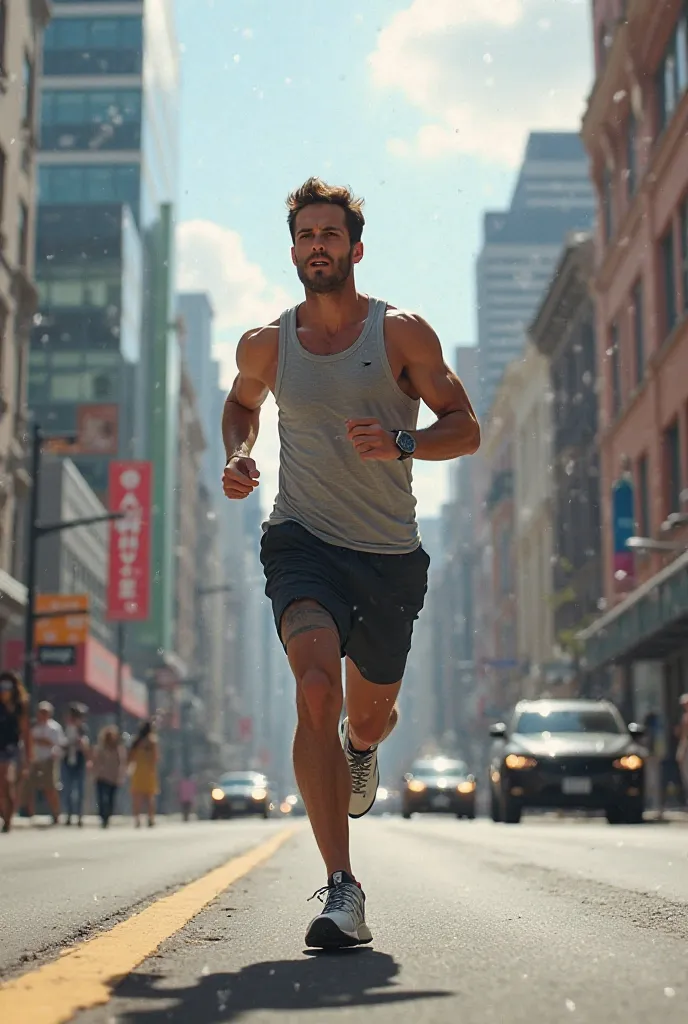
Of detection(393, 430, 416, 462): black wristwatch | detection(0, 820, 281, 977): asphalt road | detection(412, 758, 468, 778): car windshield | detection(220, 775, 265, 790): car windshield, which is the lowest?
detection(0, 820, 281, 977): asphalt road

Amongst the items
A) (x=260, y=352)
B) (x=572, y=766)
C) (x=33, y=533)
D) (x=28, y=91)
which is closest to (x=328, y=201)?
(x=260, y=352)

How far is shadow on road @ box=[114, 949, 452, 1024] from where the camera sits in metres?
3.28

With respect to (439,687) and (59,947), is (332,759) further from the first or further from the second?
(439,687)

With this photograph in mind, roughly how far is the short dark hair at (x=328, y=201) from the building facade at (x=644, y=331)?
74.7ft

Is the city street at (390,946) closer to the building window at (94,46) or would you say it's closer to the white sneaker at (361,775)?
the white sneaker at (361,775)

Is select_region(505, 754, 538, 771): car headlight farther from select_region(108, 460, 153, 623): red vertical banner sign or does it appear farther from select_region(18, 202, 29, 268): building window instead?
select_region(108, 460, 153, 623): red vertical banner sign

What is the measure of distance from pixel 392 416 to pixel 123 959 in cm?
198

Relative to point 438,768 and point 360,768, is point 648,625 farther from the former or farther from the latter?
point 360,768

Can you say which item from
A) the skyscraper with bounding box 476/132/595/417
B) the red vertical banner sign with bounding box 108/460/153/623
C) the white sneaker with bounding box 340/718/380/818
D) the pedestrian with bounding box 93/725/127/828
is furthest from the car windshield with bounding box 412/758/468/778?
the skyscraper with bounding box 476/132/595/417

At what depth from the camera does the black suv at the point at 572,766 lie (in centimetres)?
1936

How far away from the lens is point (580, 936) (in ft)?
15.6

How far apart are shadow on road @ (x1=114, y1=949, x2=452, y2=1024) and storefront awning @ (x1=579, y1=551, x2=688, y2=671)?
24.5 meters

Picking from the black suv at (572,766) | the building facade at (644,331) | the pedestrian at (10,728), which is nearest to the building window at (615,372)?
the building facade at (644,331)

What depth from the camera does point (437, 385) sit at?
5332mm
